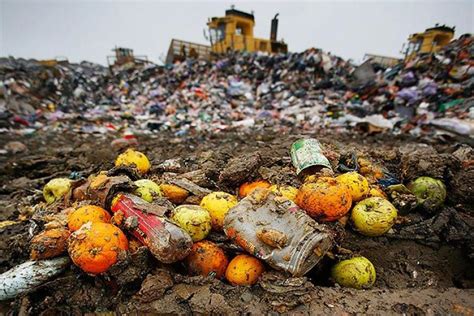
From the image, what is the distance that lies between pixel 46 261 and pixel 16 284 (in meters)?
0.20

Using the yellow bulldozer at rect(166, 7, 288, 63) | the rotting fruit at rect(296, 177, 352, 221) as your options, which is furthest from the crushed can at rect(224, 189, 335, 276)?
the yellow bulldozer at rect(166, 7, 288, 63)

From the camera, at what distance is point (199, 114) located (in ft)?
34.2

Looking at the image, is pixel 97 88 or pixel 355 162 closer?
pixel 355 162

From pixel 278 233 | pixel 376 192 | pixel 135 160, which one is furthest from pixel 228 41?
pixel 278 233

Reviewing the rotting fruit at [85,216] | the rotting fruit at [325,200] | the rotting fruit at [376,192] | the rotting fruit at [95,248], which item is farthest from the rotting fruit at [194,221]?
the rotting fruit at [376,192]

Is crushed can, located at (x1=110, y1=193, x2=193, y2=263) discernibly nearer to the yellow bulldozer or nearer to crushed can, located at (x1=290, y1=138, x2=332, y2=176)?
crushed can, located at (x1=290, y1=138, x2=332, y2=176)

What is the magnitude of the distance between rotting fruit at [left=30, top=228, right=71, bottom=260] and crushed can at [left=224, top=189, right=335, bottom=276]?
1.17m

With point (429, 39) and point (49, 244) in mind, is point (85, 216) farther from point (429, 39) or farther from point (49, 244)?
point (429, 39)

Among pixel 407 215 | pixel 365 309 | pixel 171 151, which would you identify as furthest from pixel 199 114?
pixel 365 309

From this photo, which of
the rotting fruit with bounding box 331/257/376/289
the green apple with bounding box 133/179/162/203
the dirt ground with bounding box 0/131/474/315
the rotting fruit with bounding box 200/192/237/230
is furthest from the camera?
the green apple with bounding box 133/179/162/203

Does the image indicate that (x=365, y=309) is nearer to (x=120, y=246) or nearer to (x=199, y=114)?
(x=120, y=246)

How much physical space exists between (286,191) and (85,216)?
1.60 m

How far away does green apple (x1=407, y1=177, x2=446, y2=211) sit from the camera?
2.65m

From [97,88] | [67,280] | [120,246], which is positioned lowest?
[67,280]
